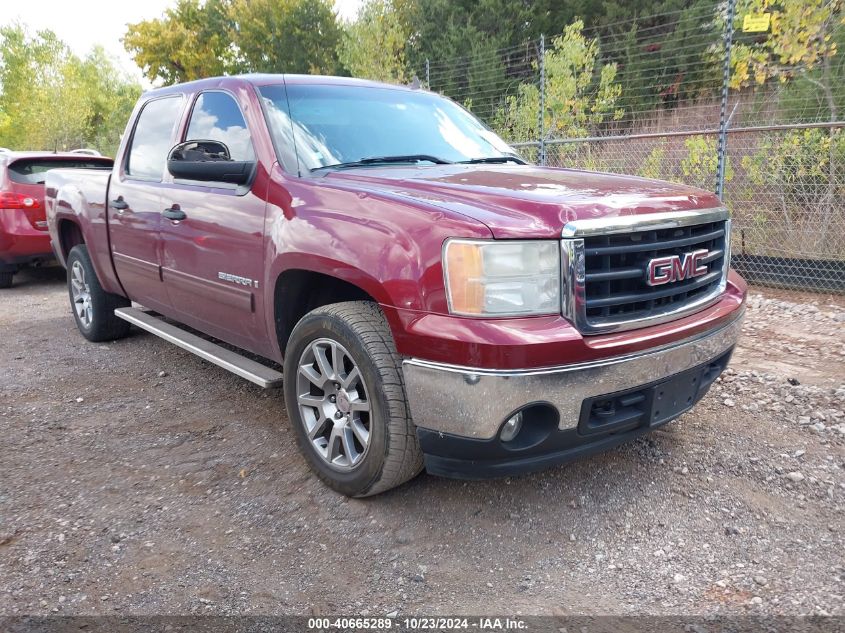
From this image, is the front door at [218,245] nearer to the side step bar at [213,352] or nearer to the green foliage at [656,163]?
the side step bar at [213,352]

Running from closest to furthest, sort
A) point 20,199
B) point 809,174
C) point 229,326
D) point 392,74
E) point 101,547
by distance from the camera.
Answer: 1. point 101,547
2. point 229,326
3. point 809,174
4. point 20,199
5. point 392,74

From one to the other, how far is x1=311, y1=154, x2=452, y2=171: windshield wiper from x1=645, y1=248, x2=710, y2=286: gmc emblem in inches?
53.3

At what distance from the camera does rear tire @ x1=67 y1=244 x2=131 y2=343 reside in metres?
5.41

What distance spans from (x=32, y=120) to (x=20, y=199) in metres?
33.6

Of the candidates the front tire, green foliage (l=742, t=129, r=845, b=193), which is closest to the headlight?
the front tire

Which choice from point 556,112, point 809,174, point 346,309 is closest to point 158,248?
point 346,309

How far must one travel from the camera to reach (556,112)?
11.0 m

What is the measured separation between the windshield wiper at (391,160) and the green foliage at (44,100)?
29002 millimetres

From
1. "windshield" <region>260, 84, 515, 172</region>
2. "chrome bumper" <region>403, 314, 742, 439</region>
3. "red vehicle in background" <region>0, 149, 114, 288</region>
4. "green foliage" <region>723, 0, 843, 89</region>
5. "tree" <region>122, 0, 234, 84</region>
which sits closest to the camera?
"chrome bumper" <region>403, 314, 742, 439</region>

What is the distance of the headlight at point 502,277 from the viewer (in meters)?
2.34

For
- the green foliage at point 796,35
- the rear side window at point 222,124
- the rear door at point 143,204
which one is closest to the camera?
the rear side window at point 222,124

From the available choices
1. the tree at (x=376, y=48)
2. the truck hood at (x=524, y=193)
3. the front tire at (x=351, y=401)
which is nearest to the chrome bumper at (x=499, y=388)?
the front tire at (x=351, y=401)

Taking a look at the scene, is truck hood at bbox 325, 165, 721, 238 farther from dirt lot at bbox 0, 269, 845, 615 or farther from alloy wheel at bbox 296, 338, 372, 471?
dirt lot at bbox 0, 269, 845, 615

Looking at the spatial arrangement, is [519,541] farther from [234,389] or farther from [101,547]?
[234,389]
